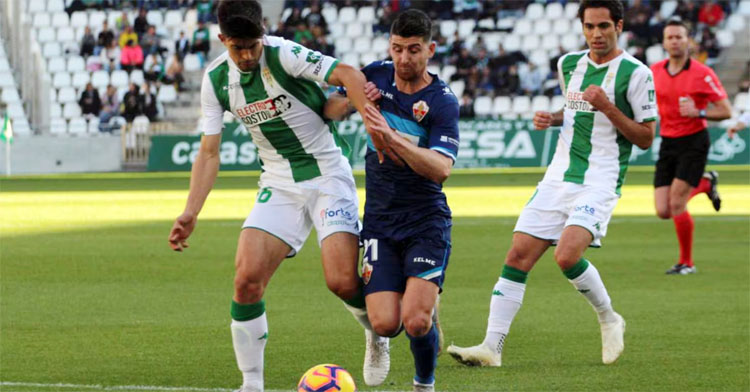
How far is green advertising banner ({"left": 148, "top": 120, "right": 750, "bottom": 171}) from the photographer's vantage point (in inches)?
1139

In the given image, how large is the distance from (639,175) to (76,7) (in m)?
19.7

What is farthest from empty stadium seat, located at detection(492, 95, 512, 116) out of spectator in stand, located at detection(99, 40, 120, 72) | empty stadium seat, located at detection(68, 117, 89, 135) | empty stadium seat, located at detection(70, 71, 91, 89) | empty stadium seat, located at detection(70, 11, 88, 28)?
empty stadium seat, located at detection(70, 11, 88, 28)

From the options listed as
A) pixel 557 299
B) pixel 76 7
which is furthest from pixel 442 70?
pixel 557 299

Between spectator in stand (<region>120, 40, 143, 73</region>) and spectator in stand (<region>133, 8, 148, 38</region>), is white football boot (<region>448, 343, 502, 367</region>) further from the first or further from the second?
spectator in stand (<region>133, 8, 148, 38</region>)

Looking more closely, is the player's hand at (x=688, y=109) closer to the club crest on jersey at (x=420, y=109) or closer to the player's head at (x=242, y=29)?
the club crest on jersey at (x=420, y=109)

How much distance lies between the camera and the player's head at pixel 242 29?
616 cm

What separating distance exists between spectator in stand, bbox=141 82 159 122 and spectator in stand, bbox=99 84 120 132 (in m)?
1.00

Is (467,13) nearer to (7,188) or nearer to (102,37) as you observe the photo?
(102,37)

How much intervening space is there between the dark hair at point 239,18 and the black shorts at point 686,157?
6461 mm

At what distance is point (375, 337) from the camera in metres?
6.66

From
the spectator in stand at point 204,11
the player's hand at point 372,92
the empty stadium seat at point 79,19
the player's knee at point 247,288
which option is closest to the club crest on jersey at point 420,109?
the player's hand at point 372,92

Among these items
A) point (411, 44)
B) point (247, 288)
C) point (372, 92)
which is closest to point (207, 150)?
point (247, 288)

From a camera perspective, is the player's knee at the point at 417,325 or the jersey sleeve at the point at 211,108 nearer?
the player's knee at the point at 417,325

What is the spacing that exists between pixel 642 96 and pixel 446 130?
69.7 inches
